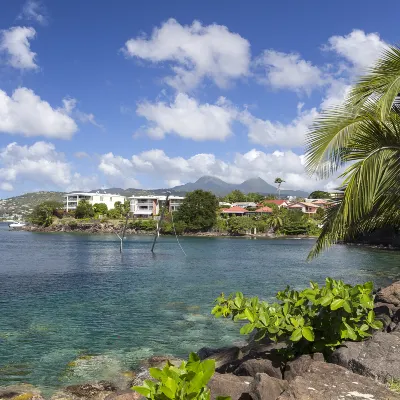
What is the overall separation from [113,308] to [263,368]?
18.7m

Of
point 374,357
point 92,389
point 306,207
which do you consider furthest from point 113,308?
point 306,207

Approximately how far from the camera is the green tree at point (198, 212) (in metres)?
129

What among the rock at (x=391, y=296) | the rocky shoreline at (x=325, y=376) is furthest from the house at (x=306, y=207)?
the rocky shoreline at (x=325, y=376)

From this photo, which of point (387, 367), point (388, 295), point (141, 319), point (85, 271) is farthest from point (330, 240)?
point (85, 271)

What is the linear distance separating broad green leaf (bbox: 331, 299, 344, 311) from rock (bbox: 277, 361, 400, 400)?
880 mm

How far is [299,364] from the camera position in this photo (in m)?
6.95

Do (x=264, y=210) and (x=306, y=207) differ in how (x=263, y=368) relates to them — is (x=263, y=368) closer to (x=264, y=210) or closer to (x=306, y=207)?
(x=264, y=210)

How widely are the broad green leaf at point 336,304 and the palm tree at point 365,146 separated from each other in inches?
89.1

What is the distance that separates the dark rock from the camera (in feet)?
38.8

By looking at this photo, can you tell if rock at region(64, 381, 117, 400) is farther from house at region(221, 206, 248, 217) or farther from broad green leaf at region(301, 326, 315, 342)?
house at region(221, 206, 248, 217)

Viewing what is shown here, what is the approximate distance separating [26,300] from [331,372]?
24397mm

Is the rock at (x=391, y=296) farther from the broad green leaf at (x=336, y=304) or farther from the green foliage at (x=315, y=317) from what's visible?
the broad green leaf at (x=336, y=304)

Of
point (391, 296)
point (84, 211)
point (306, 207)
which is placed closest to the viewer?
point (391, 296)

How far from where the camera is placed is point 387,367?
264 inches
